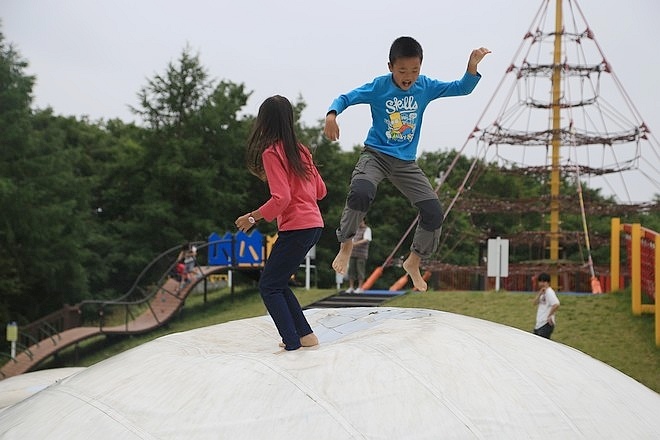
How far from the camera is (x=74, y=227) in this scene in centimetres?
2933

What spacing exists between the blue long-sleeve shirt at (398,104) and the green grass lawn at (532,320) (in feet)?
23.7

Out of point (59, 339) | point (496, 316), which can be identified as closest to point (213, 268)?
point (59, 339)

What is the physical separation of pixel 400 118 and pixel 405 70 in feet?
1.24

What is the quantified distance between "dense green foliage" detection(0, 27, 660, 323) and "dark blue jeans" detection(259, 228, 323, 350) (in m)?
21.0

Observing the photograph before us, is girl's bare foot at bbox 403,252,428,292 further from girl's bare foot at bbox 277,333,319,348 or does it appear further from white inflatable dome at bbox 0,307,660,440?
girl's bare foot at bbox 277,333,319,348

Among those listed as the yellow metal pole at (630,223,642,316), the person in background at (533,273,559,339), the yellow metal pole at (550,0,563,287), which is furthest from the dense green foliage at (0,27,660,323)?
the person in background at (533,273,559,339)

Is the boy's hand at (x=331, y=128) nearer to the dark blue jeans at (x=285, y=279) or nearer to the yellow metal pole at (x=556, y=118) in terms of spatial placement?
the dark blue jeans at (x=285, y=279)

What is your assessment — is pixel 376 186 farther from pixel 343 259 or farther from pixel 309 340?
pixel 309 340

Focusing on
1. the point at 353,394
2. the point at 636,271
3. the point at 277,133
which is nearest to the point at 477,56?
the point at 277,133

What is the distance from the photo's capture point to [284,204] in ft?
16.3

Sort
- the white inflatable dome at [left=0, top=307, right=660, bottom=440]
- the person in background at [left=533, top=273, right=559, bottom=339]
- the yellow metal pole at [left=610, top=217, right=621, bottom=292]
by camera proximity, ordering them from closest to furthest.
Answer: the white inflatable dome at [left=0, top=307, right=660, bottom=440]
the person in background at [left=533, top=273, right=559, bottom=339]
the yellow metal pole at [left=610, top=217, right=621, bottom=292]

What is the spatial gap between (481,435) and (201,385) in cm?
165

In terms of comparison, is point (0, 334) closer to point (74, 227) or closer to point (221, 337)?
point (74, 227)

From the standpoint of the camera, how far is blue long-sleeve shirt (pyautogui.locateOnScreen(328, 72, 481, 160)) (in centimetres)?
587
